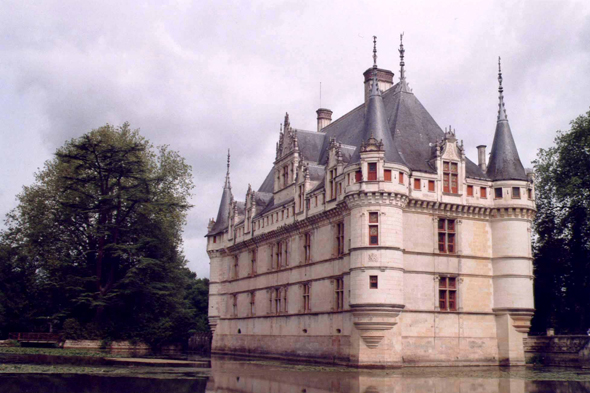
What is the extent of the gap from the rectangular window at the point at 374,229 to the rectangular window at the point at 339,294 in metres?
3.81

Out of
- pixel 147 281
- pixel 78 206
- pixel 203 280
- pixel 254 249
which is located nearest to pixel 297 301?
pixel 254 249

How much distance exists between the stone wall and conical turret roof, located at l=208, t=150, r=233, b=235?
2413 centimetres

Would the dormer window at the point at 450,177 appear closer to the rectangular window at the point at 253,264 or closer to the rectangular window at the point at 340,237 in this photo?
the rectangular window at the point at 340,237

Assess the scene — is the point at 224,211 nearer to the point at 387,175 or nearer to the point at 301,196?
the point at 301,196

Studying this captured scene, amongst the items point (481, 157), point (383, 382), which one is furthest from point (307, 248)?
point (383, 382)

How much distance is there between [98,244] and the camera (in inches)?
1887

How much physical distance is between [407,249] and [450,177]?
4376 mm

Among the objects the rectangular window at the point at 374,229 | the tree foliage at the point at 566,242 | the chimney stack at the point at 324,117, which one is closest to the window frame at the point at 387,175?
the rectangular window at the point at 374,229

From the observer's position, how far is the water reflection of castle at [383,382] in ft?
63.6

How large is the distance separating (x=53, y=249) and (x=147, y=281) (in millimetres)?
6762

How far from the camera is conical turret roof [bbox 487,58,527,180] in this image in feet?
111

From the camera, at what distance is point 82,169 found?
Answer: 4675 centimetres

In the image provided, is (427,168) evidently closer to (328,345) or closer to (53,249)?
(328,345)

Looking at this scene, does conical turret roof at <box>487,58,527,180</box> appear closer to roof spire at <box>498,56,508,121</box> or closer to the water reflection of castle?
roof spire at <box>498,56,508,121</box>
